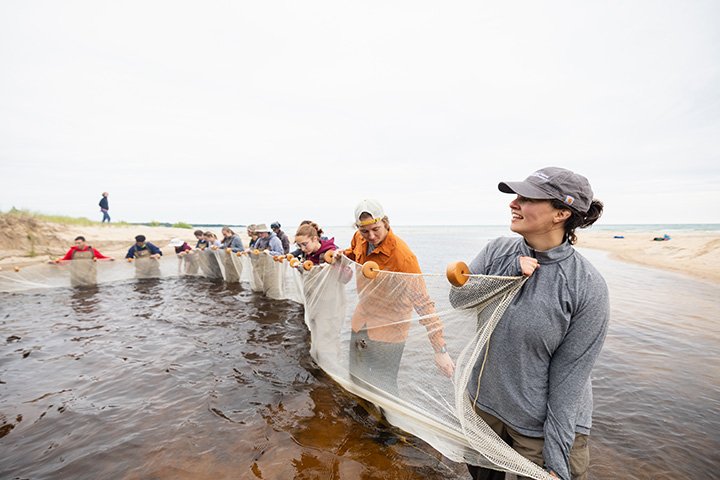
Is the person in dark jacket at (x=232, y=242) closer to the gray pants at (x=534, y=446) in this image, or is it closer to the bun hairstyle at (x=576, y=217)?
the gray pants at (x=534, y=446)

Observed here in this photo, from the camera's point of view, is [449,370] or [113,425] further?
[113,425]

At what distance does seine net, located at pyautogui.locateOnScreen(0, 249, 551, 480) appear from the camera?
172cm

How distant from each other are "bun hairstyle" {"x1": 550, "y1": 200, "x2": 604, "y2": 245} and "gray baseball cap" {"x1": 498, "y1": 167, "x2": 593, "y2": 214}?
3cm

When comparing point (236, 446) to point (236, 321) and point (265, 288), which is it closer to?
point (236, 321)

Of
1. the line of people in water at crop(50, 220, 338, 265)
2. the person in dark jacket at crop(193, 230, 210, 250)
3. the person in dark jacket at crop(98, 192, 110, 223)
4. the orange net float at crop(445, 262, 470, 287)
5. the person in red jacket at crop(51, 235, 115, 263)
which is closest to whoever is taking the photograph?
the orange net float at crop(445, 262, 470, 287)

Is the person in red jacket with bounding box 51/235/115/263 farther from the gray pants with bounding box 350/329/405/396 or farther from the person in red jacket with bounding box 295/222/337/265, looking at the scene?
the gray pants with bounding box 350/329/405/396

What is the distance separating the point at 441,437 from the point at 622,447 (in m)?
2.29

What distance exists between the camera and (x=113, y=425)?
298 cm

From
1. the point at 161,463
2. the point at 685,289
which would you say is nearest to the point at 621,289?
the point at 685,289

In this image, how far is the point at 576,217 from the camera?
1476 mm

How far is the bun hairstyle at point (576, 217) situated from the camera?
145 cm

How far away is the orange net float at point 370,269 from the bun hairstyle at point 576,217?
1.34 metres

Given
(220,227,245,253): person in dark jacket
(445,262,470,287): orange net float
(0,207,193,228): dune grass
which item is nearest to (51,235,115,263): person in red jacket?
(220,227,245,253): person in dark jacket

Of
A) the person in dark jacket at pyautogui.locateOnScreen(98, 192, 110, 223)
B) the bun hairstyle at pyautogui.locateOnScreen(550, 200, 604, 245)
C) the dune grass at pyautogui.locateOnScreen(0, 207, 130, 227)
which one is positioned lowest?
the bun hairstyle at pyautogui.locateOnScreen(550, 200, 604, 245)
